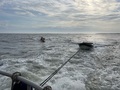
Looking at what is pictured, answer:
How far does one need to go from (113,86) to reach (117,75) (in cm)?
229

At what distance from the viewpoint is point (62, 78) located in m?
8.30

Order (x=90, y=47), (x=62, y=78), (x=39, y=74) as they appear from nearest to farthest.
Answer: (x=62, y=78) → (x=39, y=74) → (x=90, y=47)

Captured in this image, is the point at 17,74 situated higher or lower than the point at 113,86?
higher

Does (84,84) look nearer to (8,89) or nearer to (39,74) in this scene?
(39,74)

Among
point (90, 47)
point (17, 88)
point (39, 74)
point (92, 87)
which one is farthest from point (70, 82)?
point (90, 47)

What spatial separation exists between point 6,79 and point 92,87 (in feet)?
17.7

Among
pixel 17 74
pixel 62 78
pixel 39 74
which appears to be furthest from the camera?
pixel 39 74

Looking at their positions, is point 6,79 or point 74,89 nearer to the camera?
point 74,89

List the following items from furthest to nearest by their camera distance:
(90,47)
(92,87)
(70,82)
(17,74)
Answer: (90,47) < (70,82) < (92,87) < (17,74)

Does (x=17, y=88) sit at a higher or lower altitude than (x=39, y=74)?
higher

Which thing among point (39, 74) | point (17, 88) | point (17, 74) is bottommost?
point (39, 74)

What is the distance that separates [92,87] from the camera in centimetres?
718

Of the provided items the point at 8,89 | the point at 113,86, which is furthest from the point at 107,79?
the point at 8,89

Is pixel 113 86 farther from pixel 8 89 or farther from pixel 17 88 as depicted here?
pixel 17 88
